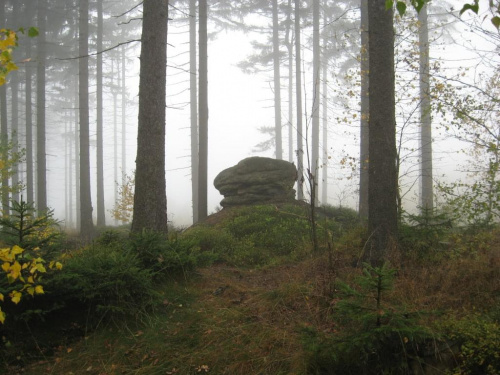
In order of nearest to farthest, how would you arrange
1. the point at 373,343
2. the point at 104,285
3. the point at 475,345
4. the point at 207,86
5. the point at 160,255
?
the point at 475,345 → the point at 373,343 → the point at 104,285 → the point at 160,255 → the point at 207,86

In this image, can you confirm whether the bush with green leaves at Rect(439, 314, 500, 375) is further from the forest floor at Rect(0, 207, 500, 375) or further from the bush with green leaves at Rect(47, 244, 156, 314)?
the bush with green leaves at Rect(47, 244, 156, 314)

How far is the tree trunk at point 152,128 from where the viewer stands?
23.7 ft

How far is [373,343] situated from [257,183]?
951 centimetres

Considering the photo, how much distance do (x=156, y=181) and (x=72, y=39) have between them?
2081 cm

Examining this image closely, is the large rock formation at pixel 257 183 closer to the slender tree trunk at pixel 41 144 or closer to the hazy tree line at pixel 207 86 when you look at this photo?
the hazy tree line at pixel 207 86

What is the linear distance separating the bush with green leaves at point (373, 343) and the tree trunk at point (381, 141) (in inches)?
90.1

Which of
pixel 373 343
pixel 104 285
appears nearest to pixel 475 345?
pixel 373 343

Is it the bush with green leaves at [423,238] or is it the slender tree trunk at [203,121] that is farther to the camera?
the slender tree trunk at [203,121]

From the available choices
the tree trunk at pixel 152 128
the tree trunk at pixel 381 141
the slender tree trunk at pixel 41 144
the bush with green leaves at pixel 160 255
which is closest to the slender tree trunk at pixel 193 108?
the slender tree trunk at pixel 41 144

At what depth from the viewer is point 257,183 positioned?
41.1 ft

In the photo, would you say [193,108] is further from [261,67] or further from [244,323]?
[244,323]

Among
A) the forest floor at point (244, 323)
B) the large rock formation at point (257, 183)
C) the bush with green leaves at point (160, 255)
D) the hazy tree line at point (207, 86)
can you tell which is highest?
the hazy tree line at point (207, 86)

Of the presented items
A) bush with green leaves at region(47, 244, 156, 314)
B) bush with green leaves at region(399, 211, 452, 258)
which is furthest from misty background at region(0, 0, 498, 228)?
bush with green leaves at region(47, 244, 156, 314)

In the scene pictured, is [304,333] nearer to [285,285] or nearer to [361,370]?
[361,370]
